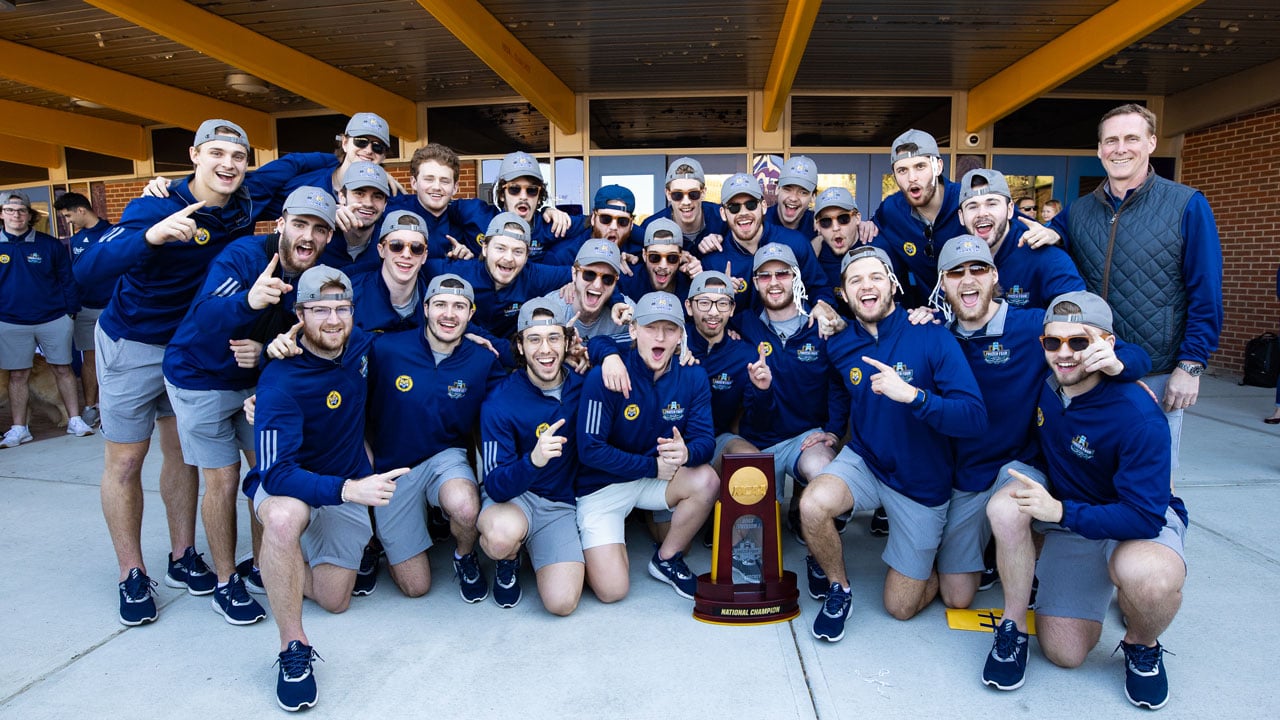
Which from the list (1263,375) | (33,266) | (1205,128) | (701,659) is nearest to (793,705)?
(701,659)

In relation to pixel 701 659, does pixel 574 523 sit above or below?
above

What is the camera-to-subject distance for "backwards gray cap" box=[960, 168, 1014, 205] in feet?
12.3

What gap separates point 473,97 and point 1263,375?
11490mm

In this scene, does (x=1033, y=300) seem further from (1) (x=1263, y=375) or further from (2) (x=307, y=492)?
(1) (x=1263, y=375)

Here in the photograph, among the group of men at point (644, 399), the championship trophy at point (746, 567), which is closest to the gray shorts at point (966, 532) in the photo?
the group of men at point (644, 399)

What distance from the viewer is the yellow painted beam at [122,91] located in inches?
344

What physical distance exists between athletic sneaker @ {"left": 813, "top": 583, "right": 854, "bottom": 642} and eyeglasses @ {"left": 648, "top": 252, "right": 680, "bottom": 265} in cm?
213

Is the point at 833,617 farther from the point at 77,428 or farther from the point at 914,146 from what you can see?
the point at 77,428

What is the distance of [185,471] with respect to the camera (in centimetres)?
374

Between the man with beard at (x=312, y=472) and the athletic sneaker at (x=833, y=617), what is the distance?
1927 mm

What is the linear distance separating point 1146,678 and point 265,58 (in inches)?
384

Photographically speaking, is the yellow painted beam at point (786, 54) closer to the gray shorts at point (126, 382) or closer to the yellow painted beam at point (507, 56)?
the yellow painted beam at point (507, 56)

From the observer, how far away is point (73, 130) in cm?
1184

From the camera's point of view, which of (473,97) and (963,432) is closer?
(963,432)
